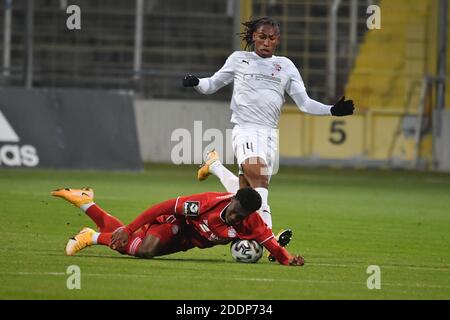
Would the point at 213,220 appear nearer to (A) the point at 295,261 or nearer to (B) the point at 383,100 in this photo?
(A) the point at 295,261

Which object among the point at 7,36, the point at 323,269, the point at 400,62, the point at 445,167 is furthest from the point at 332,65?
the point at 323,269

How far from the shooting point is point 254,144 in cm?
1318

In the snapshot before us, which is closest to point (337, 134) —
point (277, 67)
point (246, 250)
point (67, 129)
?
point (67, 129)

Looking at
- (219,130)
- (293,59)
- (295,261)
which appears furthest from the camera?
(293,59)

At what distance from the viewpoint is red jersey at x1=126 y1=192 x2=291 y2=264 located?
11.8 m

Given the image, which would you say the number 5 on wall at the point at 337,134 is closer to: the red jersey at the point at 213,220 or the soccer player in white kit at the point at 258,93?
the soccer player in white kit at the point at 258,93

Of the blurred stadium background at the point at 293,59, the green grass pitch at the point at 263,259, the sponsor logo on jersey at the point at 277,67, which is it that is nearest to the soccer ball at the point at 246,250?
the green grass pitch at the point at 263,259

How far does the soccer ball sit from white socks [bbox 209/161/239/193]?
51.9 inches

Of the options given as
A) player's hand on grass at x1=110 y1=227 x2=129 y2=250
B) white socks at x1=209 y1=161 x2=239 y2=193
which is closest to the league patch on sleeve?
player's hand on grass at x1=110 y1=227 x2=129 y2=250

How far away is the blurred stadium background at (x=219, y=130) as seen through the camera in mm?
12070

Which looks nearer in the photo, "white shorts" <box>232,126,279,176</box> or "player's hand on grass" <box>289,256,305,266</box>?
"player's hand on grass" <box>289,256,305,266</box>

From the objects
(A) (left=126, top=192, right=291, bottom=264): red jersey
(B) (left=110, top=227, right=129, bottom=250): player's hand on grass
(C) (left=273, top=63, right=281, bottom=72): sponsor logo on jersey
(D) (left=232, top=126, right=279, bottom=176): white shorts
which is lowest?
(B) (left=110, top=227, right=129, bottom=250): player's hand on grass

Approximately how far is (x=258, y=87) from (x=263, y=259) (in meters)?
1.83

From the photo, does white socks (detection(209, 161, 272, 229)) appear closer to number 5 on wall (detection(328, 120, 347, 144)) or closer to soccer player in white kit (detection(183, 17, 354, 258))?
soccer player in white kit (detection(183, 17, 354, 258))
